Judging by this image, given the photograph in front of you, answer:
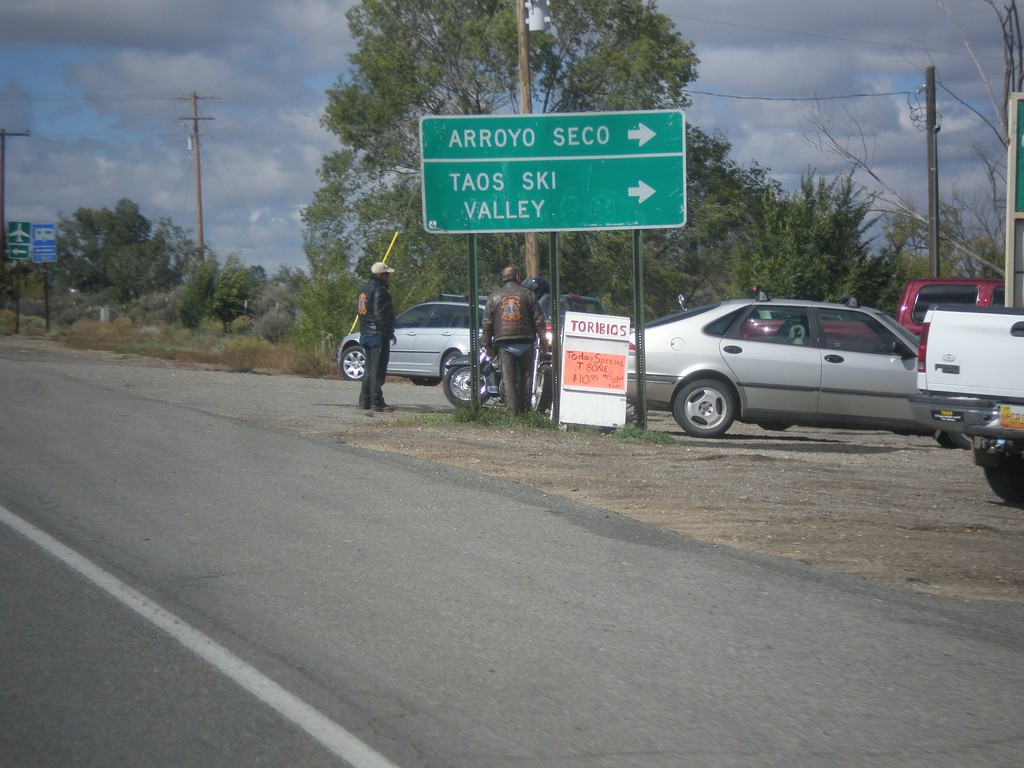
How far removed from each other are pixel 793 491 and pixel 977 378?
177cm

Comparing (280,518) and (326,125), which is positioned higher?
(326,125)

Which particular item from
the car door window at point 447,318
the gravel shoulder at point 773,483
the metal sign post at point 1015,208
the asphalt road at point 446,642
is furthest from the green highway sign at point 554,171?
the car door window at point 447,318

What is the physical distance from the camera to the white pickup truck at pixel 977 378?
8.77m

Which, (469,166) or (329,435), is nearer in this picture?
(329,435)

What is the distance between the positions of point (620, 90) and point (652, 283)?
6.46m

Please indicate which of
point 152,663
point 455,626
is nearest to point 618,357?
point 455,626

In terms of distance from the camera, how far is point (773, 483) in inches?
405

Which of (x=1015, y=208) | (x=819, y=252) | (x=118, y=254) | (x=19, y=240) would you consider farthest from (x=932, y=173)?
(x=118, y=254)

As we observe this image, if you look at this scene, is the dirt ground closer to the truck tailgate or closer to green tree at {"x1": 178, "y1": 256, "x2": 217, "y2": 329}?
the truck tailgate

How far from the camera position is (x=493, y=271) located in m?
39.1

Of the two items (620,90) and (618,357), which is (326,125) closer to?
(620,90)

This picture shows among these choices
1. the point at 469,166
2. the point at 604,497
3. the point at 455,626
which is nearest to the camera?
the point at 455,626

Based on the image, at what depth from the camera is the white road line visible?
166 inches

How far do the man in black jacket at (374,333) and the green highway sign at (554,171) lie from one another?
2.08 m
